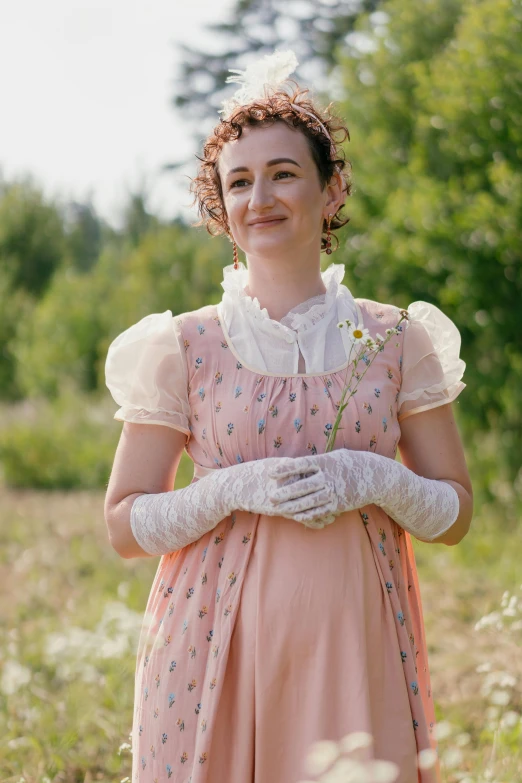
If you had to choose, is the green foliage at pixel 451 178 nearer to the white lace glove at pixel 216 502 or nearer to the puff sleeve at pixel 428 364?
the puff sleeve at pixel 428 364

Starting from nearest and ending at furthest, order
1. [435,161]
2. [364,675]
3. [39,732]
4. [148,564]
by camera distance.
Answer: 1. [364,675]
2. [39,732]
3. [148,564]
4. [435,161]

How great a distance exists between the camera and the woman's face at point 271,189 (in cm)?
181

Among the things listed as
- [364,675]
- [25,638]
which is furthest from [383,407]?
[25,638]

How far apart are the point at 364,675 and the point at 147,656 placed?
46 centimetres

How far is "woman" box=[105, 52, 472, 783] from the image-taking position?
1650 millimetres

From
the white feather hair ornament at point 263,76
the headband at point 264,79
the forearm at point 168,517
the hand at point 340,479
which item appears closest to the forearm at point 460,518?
the hand at point 340,479

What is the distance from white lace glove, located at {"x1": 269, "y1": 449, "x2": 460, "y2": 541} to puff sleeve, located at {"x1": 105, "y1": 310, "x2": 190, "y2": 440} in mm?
318

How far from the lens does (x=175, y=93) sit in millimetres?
19078

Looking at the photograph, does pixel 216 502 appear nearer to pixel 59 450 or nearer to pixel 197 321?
pixel 197 321

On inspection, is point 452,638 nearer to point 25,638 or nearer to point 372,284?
point 25,638

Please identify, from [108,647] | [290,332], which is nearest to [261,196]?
[290,332]

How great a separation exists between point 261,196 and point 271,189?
0.11 ft

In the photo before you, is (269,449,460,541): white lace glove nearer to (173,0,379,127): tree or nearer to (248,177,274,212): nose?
(248,177,274,212): nose

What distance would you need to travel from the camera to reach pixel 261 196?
1791 mm
